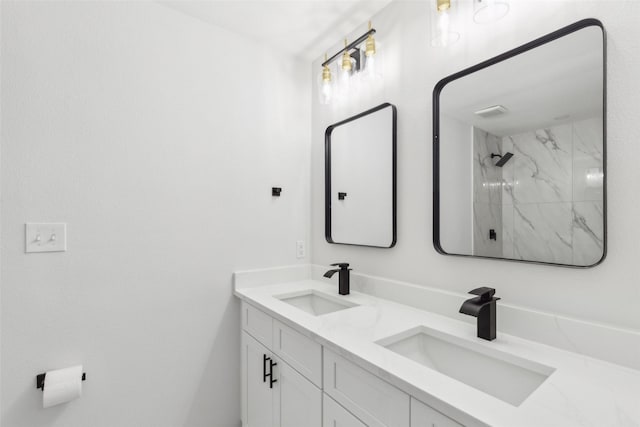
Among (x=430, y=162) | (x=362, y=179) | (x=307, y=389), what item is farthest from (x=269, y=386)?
(x=430, y=162)

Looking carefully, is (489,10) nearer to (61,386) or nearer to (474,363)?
(474,363)

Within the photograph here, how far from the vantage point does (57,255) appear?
132 cm

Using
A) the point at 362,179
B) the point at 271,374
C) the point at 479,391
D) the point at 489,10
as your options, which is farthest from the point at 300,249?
the point at 489,10

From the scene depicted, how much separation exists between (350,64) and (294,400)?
1620 mm

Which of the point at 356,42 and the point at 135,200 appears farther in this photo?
the point at 356,42

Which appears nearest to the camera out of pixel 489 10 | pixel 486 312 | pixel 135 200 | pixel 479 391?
pixel 479 391

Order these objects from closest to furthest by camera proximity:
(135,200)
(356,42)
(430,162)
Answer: (430,162) < (135,200) < (356,42)

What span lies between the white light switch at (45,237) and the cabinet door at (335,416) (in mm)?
1262

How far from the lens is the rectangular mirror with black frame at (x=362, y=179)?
5.12 ft

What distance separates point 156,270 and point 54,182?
1.88 ft

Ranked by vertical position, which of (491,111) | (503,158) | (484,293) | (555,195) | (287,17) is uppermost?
(287,17)

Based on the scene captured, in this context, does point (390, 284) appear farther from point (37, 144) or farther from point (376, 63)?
point (37, 144)

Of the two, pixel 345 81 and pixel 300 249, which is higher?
pixel 345 81

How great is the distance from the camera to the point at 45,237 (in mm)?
1294
